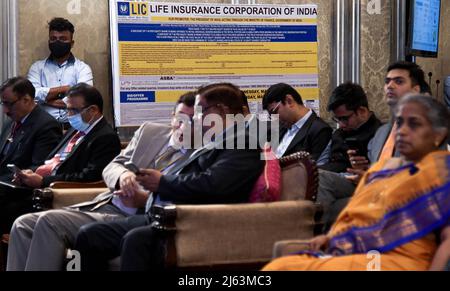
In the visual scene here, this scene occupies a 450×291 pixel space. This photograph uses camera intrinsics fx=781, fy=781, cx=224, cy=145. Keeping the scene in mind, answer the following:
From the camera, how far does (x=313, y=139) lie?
5.35 m

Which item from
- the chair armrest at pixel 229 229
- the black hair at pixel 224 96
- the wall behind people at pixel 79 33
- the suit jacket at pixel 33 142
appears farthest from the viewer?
the wall behind people at pixel 79 33

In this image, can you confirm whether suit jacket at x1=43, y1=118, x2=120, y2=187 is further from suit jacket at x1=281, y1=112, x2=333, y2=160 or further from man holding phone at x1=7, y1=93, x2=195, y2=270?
suit jacket at x1=281, y1=112, x2=333, y2=160

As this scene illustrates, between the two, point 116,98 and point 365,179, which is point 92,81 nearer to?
point 116,98

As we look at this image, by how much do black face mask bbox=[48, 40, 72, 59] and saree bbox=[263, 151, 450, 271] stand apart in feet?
15.3

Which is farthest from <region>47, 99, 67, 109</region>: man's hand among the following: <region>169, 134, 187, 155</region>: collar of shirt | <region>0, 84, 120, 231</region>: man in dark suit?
<region>169, 134, 187, 155</region>: collar of shirt

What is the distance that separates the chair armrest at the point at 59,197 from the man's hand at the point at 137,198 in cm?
51

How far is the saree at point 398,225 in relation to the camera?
2.75m

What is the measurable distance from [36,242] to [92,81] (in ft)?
10.6

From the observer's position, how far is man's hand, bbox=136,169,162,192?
3717mm

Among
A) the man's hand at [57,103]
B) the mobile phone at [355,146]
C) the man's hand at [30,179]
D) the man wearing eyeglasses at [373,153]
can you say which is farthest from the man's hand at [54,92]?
the man wearing eyeglasses at [373,153]

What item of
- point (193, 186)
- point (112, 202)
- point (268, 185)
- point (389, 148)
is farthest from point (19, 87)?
point (389, 148)

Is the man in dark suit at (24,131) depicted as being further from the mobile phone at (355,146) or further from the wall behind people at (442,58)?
the wall behind people at (442,58)

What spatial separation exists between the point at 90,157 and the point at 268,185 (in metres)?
1.69

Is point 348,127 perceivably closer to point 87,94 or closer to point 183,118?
point 183,118
